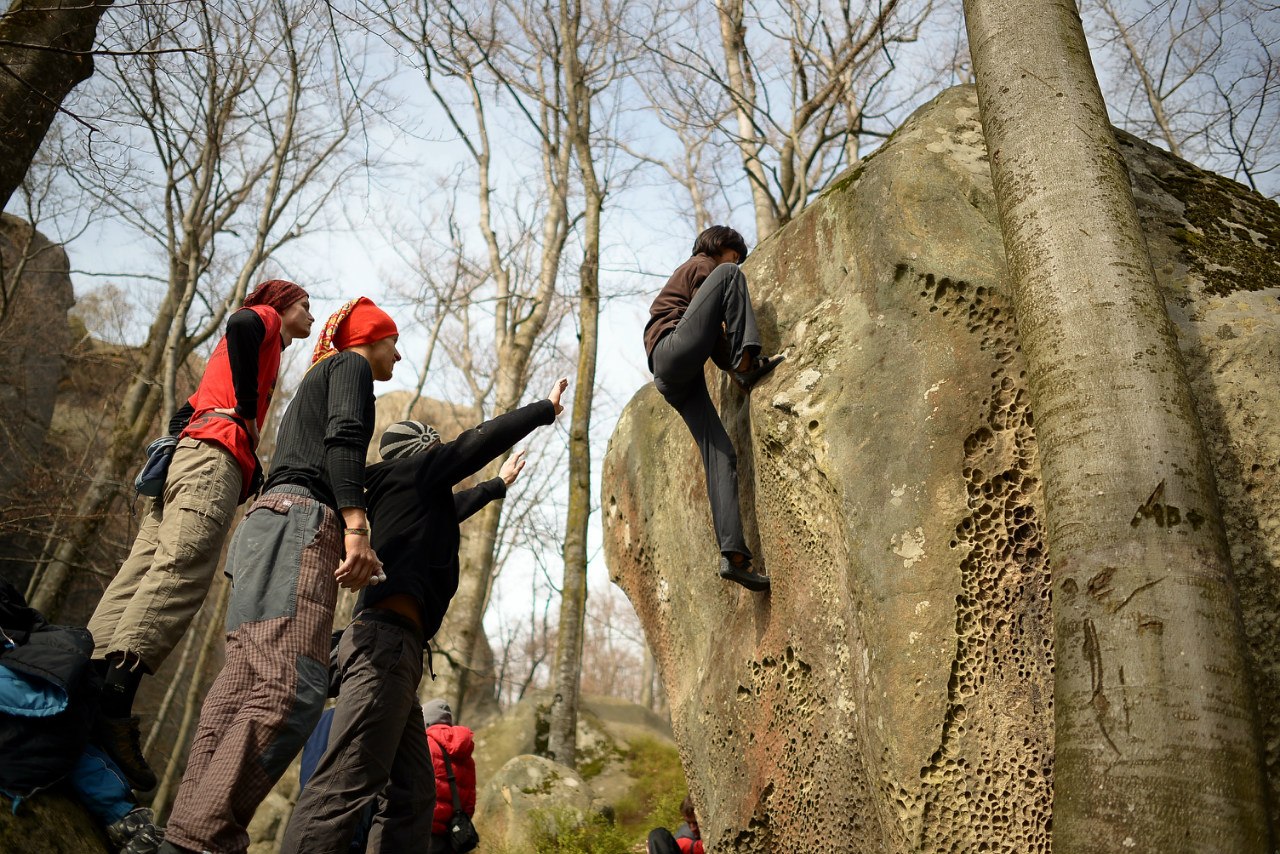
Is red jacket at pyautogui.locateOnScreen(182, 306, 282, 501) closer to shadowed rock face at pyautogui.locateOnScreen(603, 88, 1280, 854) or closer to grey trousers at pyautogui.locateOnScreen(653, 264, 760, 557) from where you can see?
grey trousers at pyautogui.locateOnScreen(653, 264, 760, 557)

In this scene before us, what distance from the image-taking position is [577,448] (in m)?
10.7

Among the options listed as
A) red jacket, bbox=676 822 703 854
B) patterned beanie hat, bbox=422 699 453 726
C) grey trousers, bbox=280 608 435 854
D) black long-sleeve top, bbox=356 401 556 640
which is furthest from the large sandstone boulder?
red jacket, bbox=676 822 703 854

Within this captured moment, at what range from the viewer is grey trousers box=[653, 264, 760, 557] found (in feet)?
14.5

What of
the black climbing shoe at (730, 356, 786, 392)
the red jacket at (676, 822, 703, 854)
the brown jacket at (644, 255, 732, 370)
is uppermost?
the brown jacket at (644, 255, 732, 370)

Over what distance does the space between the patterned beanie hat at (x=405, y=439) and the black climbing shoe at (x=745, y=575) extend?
1.52 m

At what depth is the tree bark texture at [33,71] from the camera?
4.19m

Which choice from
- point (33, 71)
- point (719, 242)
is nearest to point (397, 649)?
point (719, 242)

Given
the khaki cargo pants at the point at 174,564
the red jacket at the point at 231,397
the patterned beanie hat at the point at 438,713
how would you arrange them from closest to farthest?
the khaki cargo pants at the point at 174,564 < the red jacket at the point at 231,397 < the patterned beanie hat at the point at 438,713

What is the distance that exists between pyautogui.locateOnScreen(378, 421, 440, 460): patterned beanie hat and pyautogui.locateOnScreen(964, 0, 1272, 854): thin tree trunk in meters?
2.59

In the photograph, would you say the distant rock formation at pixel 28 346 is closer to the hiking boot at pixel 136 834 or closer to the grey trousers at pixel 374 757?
the hiking boot at pixel 136 834

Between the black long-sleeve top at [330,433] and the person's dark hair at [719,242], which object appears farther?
the person's dark hair at [719,242]

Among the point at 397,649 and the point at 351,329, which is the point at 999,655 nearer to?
the point at 397,649

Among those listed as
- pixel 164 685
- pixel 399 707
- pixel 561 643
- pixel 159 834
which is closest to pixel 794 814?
pixel 399 707

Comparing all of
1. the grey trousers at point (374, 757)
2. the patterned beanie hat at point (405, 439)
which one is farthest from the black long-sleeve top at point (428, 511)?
the patterned beanie hat at point (405, 439)
